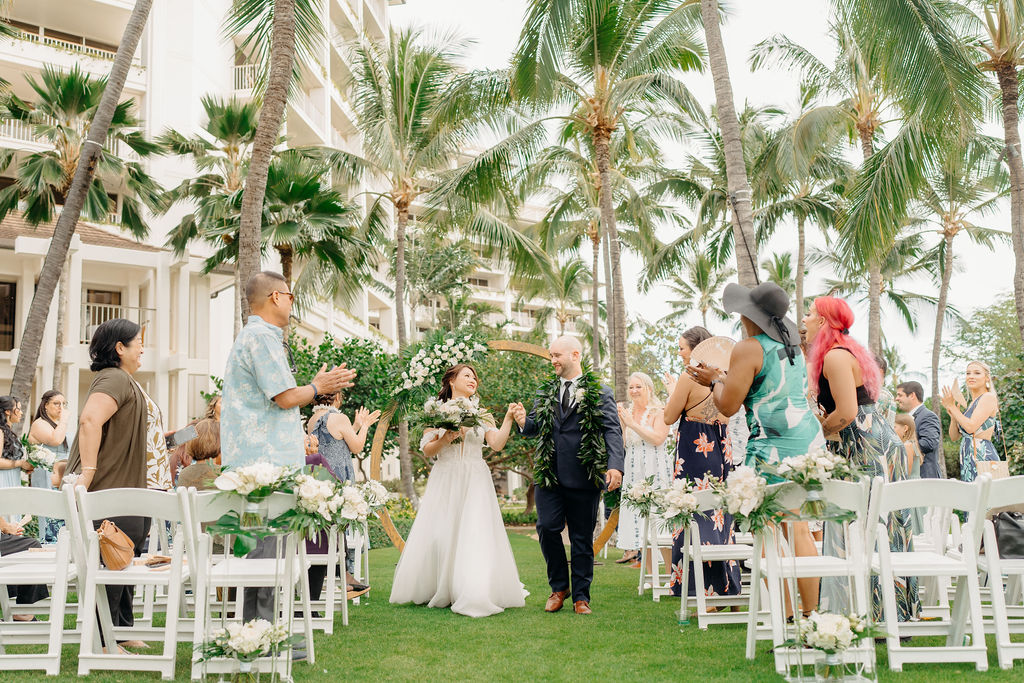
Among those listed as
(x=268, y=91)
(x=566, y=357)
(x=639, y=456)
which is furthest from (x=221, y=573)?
(x=639, y=456)

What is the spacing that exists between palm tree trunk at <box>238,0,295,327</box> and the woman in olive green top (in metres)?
3.13

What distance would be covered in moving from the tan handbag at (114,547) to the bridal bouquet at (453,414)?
2.94 m

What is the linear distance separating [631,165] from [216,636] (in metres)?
24.8

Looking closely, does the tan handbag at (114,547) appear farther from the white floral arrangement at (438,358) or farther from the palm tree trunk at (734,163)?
the palm tree trunk at (734,163)

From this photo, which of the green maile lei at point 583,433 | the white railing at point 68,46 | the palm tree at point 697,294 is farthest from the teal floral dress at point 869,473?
the palm tree at point 697,294

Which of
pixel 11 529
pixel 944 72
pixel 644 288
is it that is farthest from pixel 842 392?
pixel 644 288

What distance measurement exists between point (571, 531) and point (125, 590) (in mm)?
3406

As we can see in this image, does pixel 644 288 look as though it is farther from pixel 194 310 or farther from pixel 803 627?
pixel 803 627

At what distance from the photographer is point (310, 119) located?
3102 cm

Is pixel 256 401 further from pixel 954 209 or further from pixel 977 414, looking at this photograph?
pixel 954 209

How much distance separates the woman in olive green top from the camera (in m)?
5.41

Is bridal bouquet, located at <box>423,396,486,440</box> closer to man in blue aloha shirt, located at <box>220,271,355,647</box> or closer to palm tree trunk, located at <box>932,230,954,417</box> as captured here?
man in blue aloha shirt, located at <box>220,271,355,647</box>

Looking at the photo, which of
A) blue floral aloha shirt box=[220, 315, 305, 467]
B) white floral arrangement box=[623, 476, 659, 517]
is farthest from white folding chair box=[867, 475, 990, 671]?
blue floral aloha shirt box=[220, 315, 305, 467]

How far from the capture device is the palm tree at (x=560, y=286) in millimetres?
21203
